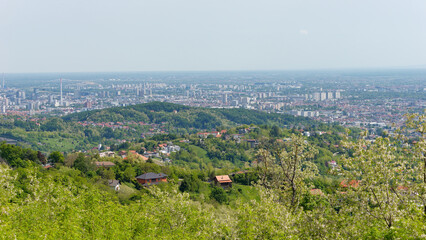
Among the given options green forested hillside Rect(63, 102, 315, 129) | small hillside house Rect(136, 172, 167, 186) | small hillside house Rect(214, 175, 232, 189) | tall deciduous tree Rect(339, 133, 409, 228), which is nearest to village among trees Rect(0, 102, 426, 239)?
tall deciduous tree Rect(339, 133, 409, 228)

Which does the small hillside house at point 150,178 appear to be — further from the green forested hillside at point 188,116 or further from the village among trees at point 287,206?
the green forested hillside at point 188,116

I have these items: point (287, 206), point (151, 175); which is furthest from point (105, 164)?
point (287, 206)

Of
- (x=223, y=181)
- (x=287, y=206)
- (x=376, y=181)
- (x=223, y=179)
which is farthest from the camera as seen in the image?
(x=223, y=179)

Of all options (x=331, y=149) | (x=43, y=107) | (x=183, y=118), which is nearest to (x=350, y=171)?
(x=331, y=149)

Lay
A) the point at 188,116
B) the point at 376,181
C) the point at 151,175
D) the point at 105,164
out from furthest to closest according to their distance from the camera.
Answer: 1. the point at 188,116
2. the point at 105,164
3. the point at 151,175
4. the point at 376,181

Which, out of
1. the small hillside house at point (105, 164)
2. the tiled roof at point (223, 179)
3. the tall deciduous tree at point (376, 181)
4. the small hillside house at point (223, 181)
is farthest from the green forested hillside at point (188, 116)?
the tall deciduous tree at point (376, 181)

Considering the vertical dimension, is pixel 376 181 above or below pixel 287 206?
above

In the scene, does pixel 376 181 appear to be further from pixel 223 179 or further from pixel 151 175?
pixel 223 179

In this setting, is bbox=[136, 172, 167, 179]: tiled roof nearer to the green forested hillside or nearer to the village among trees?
the village among trees
